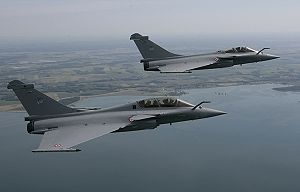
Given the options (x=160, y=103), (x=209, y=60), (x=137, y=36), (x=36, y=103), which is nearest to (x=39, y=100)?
(x=36, y=103)

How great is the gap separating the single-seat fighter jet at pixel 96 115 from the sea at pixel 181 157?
121 ft

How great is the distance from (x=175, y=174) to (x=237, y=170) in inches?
433

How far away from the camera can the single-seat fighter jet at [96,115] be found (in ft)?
77.5

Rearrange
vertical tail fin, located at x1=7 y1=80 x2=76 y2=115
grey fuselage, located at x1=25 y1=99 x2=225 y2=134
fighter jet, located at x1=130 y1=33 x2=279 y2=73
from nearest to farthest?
1. grey fuselage, located at x1=25 y1=99 x2=225 y2=134
2. vertical tail fin, located at x1=7 y1=80 x2=76 y2=115
3. fighter jet, located at x1=130 y1=33 x2=279 y2=73

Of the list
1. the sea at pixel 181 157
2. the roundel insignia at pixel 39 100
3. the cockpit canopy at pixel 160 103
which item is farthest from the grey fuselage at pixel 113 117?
the sea at pixel 181 157

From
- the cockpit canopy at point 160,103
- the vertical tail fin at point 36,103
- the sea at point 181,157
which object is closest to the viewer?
the cockpit canopy at point 160,103

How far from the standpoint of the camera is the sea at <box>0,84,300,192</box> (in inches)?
2442

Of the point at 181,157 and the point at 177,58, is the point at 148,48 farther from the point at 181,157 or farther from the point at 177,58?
the point at 181,157

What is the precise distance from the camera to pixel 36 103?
81.6ft

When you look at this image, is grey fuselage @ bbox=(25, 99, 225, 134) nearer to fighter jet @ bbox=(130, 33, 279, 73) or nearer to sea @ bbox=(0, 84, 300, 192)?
fighter jet @ bbox=(130, 33, 279, 73)

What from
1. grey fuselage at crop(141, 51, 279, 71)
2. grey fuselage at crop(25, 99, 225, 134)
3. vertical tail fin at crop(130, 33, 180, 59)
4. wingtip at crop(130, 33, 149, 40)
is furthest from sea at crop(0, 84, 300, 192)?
grey fuselage at crop(25, 99, 225, 134)

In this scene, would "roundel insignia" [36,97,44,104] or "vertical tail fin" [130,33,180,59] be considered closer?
"roundel insignia" [36,97,44,104]

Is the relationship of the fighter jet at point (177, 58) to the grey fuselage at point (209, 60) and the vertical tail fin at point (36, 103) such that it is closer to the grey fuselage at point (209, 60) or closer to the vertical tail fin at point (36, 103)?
the grey fuselage at point (209, 60)

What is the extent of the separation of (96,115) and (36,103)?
13.3 ft
